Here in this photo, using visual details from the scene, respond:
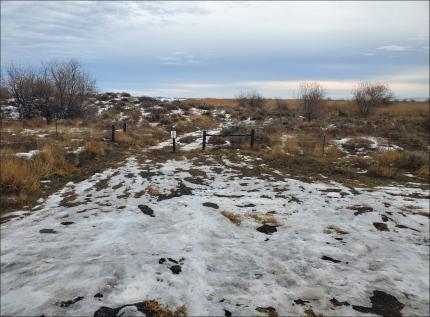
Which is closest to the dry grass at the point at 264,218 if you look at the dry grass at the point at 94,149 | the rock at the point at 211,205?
the rock at the point at 211,205

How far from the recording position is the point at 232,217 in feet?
24.5

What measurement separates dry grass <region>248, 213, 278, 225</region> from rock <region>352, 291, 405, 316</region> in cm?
276

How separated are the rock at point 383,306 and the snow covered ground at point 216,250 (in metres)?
0.07

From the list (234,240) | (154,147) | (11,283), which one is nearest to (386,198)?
(234,240)

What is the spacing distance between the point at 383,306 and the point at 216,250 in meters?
2.63

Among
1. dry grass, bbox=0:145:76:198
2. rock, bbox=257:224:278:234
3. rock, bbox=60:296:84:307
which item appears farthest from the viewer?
dry grass, bbox=0:145:76:198

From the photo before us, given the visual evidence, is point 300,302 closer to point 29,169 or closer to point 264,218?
point 264,218

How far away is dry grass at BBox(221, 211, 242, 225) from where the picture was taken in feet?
24.0

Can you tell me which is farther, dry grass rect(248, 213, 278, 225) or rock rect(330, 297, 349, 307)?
dry grass rect(248, 213, 278, 225)

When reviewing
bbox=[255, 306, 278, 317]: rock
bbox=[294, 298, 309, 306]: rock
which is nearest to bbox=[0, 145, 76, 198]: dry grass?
bbox=[255, 306, 278, 317]: rock

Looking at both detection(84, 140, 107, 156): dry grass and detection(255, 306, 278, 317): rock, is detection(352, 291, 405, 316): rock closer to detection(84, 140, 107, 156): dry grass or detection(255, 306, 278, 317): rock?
detection(255, 306, 278, 317): rock

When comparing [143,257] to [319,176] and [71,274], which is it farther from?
[319,176]

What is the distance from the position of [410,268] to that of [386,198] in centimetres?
385

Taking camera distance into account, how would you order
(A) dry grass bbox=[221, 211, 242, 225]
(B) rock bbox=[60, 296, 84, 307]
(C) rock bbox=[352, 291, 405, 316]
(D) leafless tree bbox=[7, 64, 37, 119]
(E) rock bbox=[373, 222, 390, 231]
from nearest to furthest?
(B) rock bbox=[60, 296, 84, 307] → (C) rock bbox=[352, 291, 405, 316] → (E) rock bbox=[373, 222, 390, 231] → (A) dry grass bbox=[221, 211, 242, 225] → (D) leafless tree bbox=[7, 64, 37, 119]
